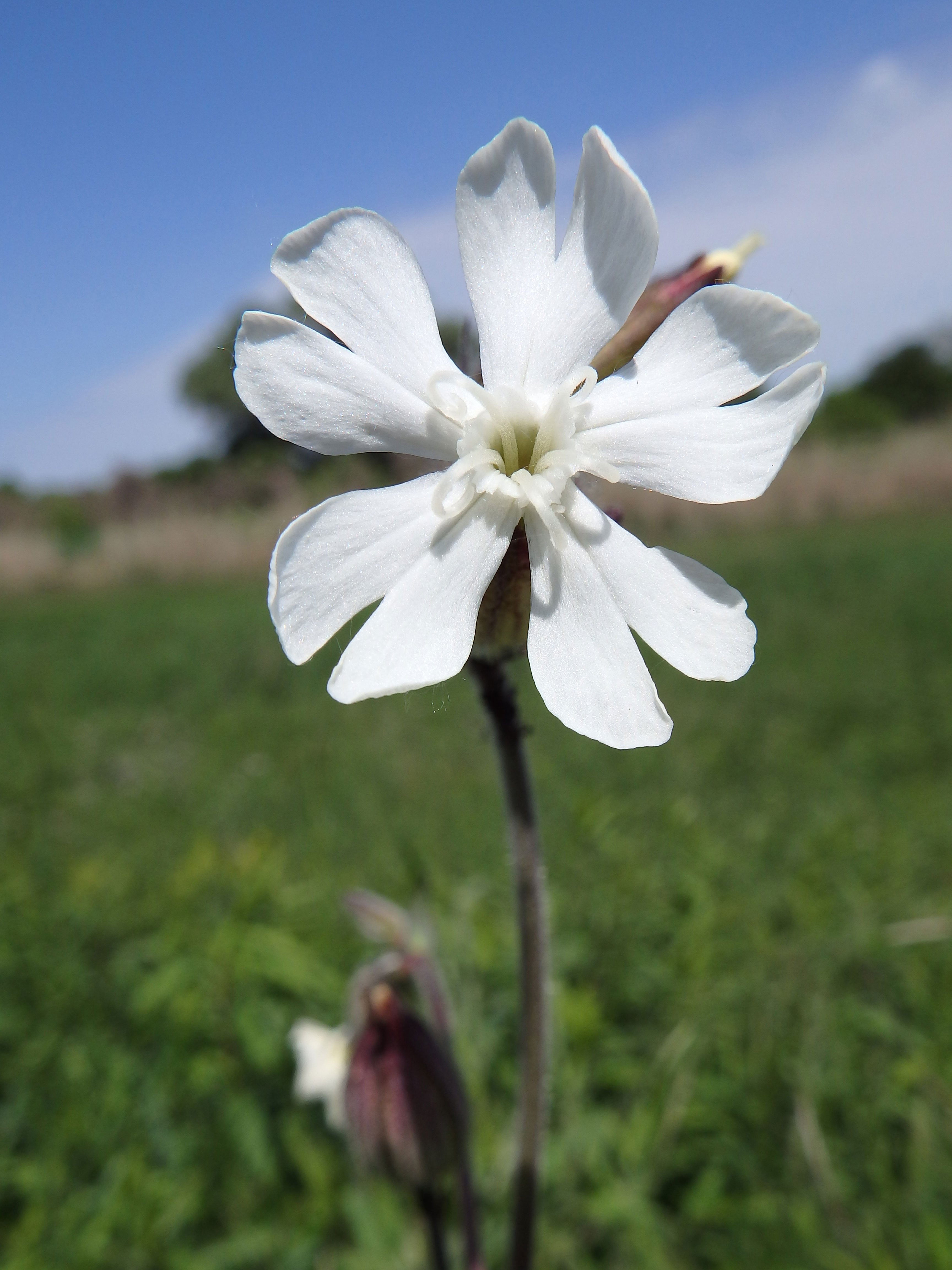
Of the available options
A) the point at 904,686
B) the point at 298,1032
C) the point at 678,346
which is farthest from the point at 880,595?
the point at 678,346

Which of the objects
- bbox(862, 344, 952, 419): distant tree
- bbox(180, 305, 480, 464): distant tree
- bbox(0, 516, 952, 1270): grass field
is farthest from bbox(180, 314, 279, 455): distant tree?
bbox(862, 344, 952, 419): distant tree

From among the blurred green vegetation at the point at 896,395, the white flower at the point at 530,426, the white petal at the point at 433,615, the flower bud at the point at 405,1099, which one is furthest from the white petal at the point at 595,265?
the blurred green vegetation at the point at 896,395

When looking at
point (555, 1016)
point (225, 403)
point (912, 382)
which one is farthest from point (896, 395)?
point (555, 1016)

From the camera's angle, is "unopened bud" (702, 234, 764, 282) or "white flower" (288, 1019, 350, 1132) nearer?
"unopened bud" (702, 234, 764, 282)

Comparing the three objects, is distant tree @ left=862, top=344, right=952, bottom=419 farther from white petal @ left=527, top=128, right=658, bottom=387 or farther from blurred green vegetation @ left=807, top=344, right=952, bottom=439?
white petal @ left=527, top=128, right=658, bottom=387

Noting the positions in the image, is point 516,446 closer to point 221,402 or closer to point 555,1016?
point 555,1016

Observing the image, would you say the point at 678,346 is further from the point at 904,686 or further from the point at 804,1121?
the point at 904,686

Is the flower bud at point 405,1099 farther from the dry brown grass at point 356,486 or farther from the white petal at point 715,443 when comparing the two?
the dry brown grass at point 356,486
